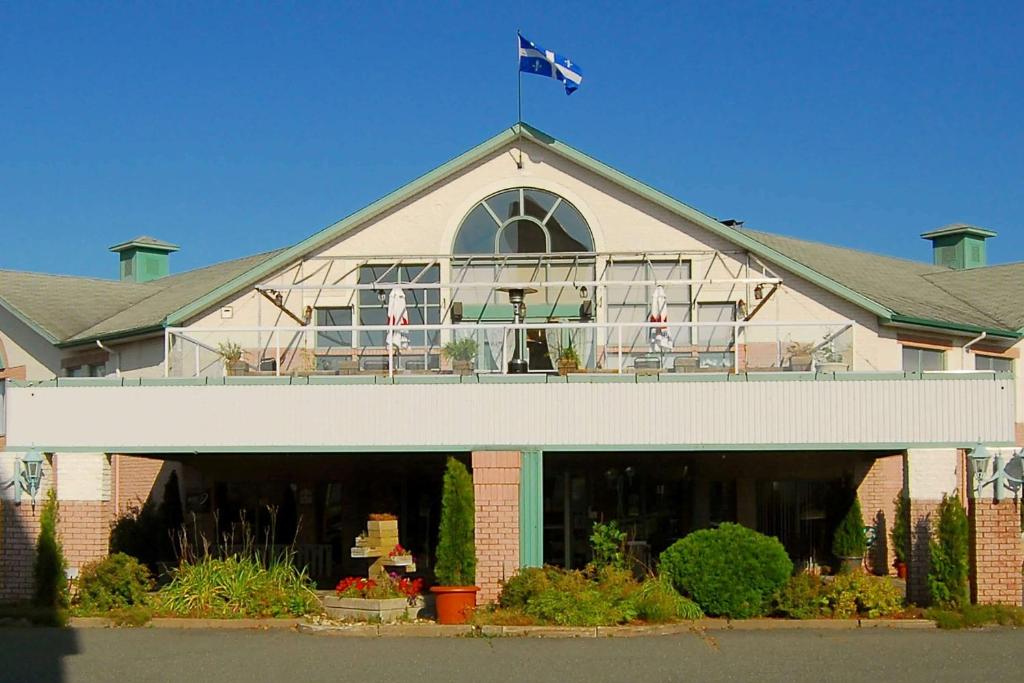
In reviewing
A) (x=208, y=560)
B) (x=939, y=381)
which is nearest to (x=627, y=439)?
(x=939, y=381)

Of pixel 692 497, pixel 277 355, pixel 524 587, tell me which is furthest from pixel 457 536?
pixel 692 497

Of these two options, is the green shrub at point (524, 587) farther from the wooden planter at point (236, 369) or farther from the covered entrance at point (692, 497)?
the covered entrance at point (692, 497)

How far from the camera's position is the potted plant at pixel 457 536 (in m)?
21.6

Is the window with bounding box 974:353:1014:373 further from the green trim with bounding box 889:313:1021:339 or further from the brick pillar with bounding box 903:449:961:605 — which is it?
the brick pillar with bounding box 903:449:961:605

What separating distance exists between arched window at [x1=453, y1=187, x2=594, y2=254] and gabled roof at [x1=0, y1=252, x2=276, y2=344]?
581cm

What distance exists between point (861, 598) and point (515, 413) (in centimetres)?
566

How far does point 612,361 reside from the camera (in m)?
24.7

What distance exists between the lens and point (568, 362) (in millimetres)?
22922

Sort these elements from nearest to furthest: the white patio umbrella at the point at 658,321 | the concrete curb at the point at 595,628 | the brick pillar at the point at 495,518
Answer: the concrete curb at the point at 595,628 < the brick pillar at the point at 495,518 < the white patio umbrella at the point at 658,321

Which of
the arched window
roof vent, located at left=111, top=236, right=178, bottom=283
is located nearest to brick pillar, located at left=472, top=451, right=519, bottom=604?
the arched window

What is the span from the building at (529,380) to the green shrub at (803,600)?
1.74 meters

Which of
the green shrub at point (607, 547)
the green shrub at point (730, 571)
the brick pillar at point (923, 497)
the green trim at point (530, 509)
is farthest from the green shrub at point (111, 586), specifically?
the brick pillar at point (923, 497)

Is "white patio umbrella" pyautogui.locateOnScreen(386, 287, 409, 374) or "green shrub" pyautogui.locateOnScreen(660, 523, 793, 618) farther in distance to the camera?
"white patio umbrella" pyautogui.locateOnScreen(386, 287, 409, 374)

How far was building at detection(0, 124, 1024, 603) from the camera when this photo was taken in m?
21.8
